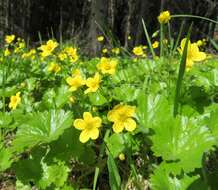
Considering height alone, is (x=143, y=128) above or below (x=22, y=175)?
above

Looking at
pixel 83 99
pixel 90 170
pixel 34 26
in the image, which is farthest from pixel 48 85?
pixel 34 26

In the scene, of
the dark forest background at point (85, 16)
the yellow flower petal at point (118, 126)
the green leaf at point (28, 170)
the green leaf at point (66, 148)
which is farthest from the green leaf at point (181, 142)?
the dark forest background at point (85, 16)

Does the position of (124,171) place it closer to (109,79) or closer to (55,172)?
(55,172)

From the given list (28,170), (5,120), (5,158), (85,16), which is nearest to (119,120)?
(28,170)

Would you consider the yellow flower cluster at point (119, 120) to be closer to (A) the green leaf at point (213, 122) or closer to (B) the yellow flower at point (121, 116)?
(B) the yellow flower at point (121, 116)

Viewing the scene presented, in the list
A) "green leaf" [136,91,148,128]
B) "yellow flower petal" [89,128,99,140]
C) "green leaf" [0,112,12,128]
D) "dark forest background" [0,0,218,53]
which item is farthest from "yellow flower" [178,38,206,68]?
"dark forest background" [0,0,218,53]

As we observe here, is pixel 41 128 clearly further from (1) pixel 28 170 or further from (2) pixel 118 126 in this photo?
(2) pixel 118 126

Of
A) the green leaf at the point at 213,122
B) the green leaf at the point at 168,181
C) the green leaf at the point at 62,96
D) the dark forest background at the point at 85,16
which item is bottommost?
the dark forest background at the point at 85,16

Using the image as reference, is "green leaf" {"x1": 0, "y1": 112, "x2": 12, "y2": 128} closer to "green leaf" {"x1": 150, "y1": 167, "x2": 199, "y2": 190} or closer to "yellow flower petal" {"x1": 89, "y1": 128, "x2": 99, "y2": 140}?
Answer: "yellow flower petal" {"x1": 89, "y1": 128, "x2": 99, "y2": 140}
